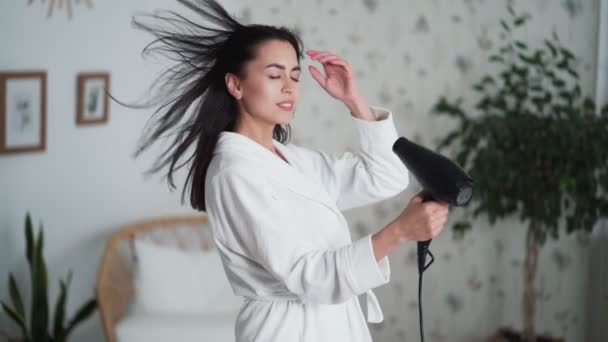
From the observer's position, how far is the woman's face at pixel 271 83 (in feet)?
5.50

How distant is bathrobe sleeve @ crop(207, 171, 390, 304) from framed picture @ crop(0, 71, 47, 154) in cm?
149

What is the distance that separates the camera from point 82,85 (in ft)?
9.89

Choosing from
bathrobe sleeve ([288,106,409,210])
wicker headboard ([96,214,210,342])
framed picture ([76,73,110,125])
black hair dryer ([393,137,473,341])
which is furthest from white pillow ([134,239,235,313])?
Result: black hair dryer ([393,137,473,341])

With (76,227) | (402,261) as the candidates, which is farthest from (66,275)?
(402,261)

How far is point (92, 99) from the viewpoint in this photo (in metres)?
3.08

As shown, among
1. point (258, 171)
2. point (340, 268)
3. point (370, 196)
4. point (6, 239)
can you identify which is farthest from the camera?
point (6, 239)

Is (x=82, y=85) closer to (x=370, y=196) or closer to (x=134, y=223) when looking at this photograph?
(x=134, y=223)

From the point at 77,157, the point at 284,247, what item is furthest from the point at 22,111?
the point at 284,247

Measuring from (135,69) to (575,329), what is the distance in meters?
2.41

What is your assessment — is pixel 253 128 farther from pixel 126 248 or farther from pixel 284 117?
pixel 126 248

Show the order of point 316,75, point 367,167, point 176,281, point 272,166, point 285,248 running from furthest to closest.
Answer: point 176,281
point 367,167
point 316,75
point 272,166
point 285,248

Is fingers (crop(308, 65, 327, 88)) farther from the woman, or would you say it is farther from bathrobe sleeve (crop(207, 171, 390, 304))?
bathrobe sleeve (crop(207, 171, 390, 304))

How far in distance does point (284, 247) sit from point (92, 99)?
1.83m

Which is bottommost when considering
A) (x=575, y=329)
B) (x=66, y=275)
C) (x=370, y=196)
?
(x=575, y=329)
